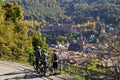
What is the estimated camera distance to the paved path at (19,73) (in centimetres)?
1933

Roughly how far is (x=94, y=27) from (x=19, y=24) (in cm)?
12498

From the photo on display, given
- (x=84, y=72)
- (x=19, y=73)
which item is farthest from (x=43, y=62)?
(x=84, y=72)

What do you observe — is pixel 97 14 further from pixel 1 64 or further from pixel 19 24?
pixel 1 64

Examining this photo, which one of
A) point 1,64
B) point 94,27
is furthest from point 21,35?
point 94,27

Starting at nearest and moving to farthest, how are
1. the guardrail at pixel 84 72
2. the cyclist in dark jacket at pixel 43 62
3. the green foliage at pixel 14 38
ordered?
the guardrail at pixel 84 72 < the cyclist in dark jacket at pixel 43 62 < the green foliage at pixel 14 38

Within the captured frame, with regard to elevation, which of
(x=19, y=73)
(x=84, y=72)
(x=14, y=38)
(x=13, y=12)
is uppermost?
(x=13, y=12)

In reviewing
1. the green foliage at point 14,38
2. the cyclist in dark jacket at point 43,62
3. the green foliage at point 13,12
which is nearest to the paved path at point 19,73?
the cyclist in dark jacket at point 43,62

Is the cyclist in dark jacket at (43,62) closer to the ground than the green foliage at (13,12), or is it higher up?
closer to the ground

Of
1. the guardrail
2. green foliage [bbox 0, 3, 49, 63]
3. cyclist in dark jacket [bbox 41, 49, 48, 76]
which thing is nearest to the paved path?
cyclist in dark jacket [bbox 41, 49, 48, 76]

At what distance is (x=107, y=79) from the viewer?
15633 mm

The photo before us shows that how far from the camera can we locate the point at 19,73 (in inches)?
831

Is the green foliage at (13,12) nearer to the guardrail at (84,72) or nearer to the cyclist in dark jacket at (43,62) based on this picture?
the guardrail at (84,72)

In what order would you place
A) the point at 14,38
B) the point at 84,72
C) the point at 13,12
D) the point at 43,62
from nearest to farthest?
the point at 84,72, the point at 43,62, the point at 14,38, the point at 13,12

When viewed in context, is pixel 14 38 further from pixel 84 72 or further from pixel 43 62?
pixel 84 72
